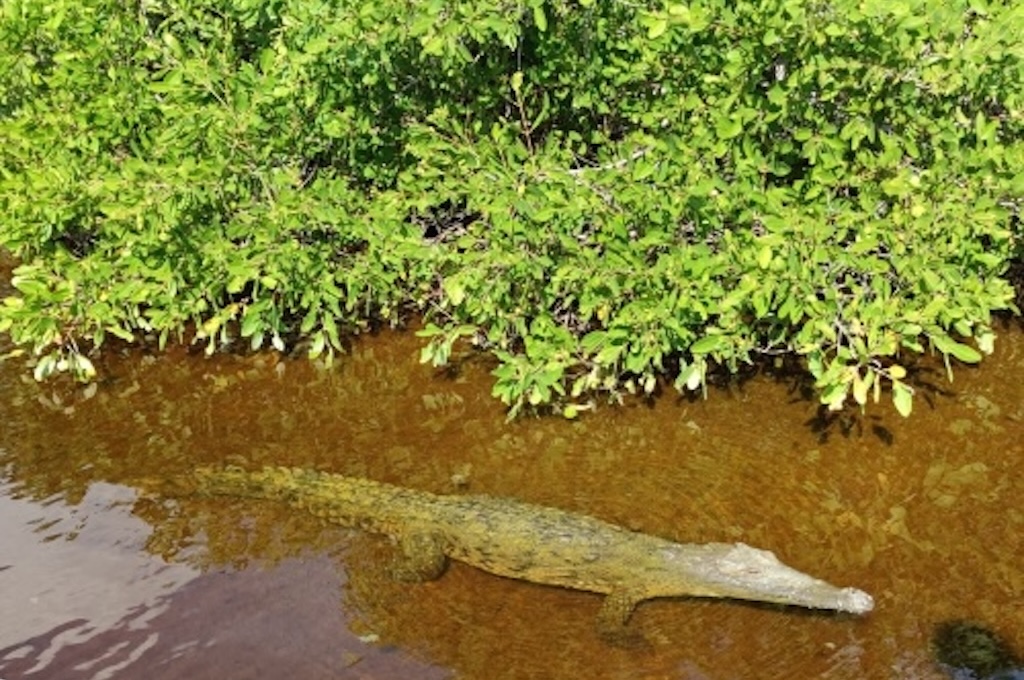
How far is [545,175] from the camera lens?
21.2ft

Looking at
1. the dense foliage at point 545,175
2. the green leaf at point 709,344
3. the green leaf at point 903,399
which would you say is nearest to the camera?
the green leaf at point 903,399

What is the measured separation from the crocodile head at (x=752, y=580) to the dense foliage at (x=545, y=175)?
1016mm

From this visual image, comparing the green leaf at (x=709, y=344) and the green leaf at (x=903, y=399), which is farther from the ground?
the green leaf at (x=709, y=344)

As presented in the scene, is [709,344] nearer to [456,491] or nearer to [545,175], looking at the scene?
[545,175]

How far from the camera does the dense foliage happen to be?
5734 mm

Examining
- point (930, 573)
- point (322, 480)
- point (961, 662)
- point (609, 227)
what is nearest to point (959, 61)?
point (609, 227)

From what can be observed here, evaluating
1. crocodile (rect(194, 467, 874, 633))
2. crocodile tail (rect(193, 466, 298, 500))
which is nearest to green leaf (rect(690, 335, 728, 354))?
crocodile (rect(194, 467, 874, 633))

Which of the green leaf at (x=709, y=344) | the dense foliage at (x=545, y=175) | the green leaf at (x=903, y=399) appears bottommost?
the green leaf at (x=903, y=399)

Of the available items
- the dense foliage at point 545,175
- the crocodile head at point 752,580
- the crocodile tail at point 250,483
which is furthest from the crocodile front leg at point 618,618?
the crocodile tail at point 250,483

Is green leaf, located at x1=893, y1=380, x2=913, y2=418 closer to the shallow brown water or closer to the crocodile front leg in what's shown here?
the shallow brown water

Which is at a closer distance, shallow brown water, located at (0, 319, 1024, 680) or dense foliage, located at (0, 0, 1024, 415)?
shallow brown water, located at (0, 319, 1024, 680)

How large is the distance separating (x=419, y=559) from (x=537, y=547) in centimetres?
69

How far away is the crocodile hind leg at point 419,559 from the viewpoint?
559cm

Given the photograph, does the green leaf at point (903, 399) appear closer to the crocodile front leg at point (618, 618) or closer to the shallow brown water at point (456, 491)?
the shallow brown water at point (456, 491)
